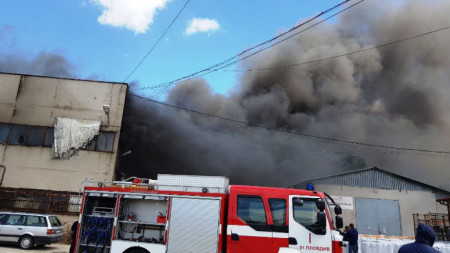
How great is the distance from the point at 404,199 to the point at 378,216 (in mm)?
1984

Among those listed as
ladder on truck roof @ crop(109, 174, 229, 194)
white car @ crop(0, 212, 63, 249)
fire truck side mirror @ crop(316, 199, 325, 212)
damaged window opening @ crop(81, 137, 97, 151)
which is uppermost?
damaged window opening @ crop(81, 137, 97, 151)

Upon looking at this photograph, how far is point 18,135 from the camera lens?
668 inches

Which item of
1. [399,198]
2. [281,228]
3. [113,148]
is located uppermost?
[113,148]

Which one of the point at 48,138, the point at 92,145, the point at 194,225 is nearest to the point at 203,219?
the point at 194,225

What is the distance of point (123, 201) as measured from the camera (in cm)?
676

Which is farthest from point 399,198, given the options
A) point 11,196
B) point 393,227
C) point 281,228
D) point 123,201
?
point 11,196

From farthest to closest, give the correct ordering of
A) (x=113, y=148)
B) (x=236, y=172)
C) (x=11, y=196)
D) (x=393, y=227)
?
1. (x=236, y=172)
2. (x=393, y=227)
3. (x=113, y=148)
4. (x=11, y=196)

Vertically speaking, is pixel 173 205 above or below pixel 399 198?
below

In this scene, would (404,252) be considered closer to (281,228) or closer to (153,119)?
(281,228)

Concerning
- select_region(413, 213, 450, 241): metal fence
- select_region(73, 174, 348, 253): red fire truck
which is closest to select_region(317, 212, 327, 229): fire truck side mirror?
select_region(73, 174, 348, 253): red fire truck

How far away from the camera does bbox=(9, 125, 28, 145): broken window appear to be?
16844 mm

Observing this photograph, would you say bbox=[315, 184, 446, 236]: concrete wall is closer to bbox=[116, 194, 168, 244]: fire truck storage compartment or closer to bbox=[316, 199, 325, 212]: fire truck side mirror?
bbox=[316, 199, 325, 212]: fire truck side mirror

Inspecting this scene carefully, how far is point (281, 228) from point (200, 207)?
5.20 ft

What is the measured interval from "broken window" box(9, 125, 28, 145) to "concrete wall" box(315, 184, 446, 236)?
16.9 meters
